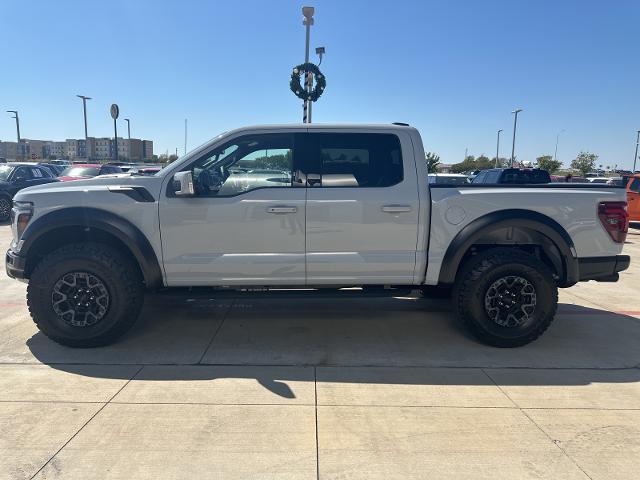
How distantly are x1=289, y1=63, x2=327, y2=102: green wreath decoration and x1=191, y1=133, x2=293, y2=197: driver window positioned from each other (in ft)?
33.1

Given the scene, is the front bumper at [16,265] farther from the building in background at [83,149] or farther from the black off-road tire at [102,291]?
the building in background at [83,149]

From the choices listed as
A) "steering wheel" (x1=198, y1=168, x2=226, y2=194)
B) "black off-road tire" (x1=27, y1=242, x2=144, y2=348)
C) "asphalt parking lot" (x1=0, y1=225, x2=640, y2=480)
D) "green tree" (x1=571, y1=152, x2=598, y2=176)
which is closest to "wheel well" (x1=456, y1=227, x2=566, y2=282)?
"asphalt parking lot" (x1=0, y1=225, x2=640, y2=480)

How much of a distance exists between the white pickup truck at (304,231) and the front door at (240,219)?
1cm

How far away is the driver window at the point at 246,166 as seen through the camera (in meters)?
4.36

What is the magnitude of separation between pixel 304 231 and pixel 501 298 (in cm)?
196

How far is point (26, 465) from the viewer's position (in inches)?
105

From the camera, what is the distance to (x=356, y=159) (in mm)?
4465

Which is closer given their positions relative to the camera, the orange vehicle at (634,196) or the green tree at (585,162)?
the orange vehicle at (634,196)

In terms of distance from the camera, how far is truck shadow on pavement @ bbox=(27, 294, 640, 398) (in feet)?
12.9

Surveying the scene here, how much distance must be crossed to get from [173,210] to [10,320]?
254 cm

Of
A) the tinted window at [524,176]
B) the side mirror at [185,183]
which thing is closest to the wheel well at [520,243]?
the side mirror at [185,183]

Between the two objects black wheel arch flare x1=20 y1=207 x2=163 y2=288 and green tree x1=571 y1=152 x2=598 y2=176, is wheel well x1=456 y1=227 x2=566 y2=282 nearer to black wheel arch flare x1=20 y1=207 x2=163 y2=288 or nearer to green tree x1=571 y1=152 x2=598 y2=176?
black wheel arch flare x1=20 y1=207 x2=163 y2=288

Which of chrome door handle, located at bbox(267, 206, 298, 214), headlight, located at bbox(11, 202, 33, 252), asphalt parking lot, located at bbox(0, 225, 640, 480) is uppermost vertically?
chrome door handle, located at bbox(267, 206, 298, 214)

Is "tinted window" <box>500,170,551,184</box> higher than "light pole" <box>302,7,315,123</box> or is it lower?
lower
